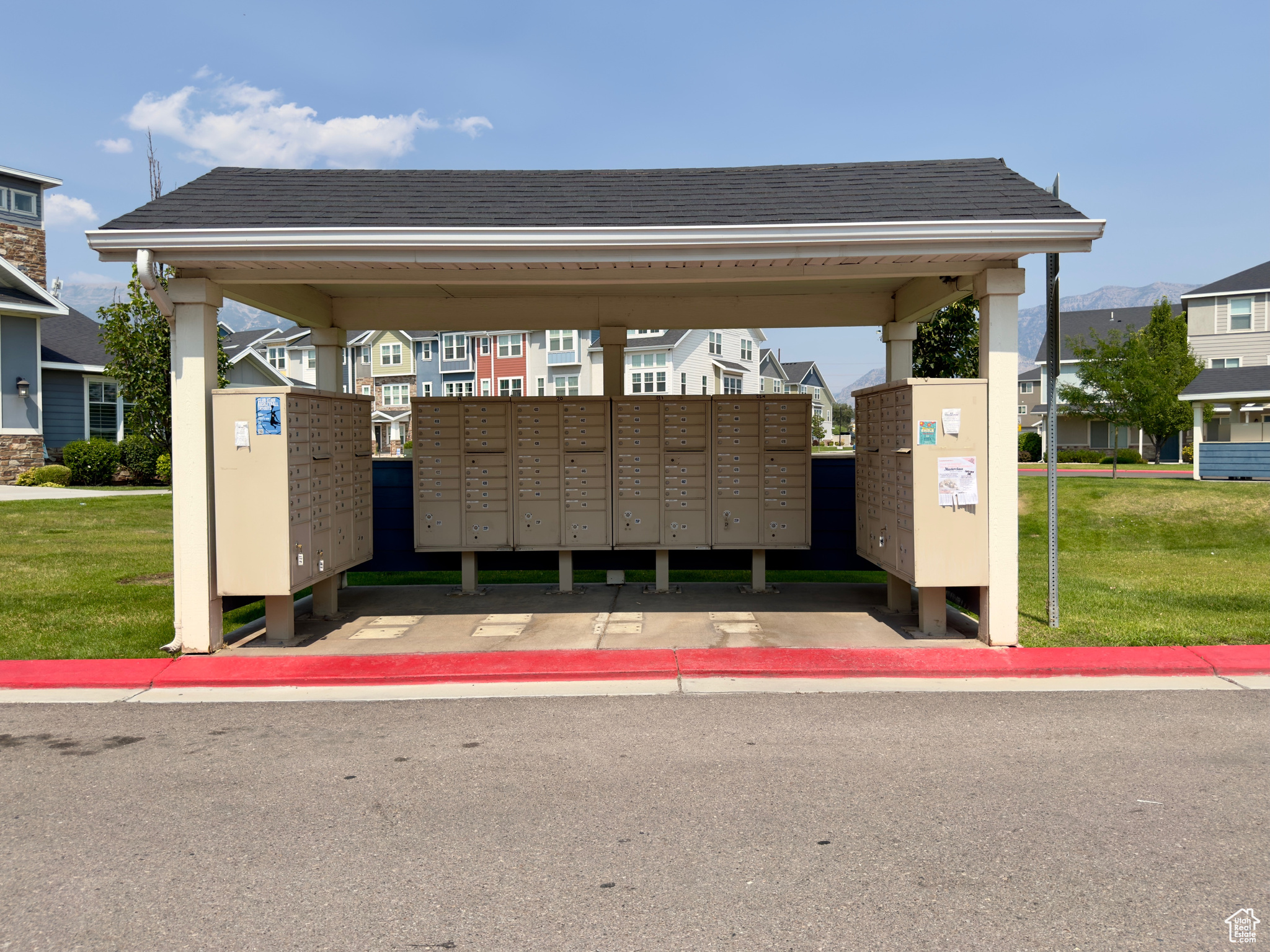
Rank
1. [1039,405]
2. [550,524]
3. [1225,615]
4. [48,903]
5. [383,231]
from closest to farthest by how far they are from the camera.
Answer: [48,903] < [383,231] < [1225,615] < [550,524] < [1039,405]

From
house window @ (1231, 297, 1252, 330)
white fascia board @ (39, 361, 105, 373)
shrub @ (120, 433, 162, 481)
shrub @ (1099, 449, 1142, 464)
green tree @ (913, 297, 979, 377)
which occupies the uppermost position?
house window @ (1231, 297, 1252, 330)

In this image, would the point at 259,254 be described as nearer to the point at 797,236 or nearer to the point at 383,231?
the point at 383,231

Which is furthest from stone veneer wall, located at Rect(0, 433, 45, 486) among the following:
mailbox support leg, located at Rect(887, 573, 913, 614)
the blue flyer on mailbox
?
mailbox support leg, located at Rect(887, 573, 913, 614)

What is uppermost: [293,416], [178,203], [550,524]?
[178,203]

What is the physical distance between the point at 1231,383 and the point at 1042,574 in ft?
65.0

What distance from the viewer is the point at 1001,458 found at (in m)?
7.08

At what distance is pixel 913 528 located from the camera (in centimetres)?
716

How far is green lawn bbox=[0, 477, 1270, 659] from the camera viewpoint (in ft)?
24.9

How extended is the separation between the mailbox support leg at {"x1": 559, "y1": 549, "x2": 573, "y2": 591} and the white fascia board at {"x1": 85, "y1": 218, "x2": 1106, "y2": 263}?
3.84 metres

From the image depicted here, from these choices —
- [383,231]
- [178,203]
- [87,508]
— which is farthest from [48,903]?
[87,508]

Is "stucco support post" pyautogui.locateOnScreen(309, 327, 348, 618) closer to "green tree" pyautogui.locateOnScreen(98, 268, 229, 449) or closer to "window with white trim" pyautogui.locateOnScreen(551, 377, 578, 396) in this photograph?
"green tree" pyautogui.locateOnScreen(98, 268, 229, 449)

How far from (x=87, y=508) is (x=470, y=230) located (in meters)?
15.3

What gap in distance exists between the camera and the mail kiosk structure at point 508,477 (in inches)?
369

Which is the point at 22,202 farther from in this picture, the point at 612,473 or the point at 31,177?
the point at 612,473
